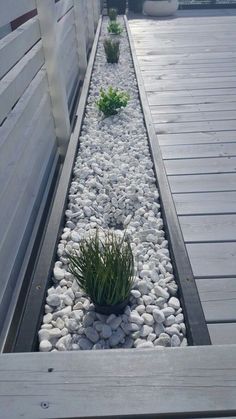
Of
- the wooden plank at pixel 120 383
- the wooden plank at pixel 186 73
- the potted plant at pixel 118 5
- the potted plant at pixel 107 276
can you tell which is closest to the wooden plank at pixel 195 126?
the wooden plank at pixel 186 73

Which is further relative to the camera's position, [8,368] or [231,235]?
[231,235]

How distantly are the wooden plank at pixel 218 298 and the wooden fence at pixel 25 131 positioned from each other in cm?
77

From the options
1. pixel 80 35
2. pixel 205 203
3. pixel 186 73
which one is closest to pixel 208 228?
pixel 205 203

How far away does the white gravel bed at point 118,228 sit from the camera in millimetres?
1364

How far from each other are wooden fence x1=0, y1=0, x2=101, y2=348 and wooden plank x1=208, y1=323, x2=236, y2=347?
772 millimetres

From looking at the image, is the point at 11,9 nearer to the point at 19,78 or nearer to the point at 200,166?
the point at 19,78

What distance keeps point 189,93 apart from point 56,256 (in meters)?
2.51

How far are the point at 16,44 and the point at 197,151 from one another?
1.36 metres

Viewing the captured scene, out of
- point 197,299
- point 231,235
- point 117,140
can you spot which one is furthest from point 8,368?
point 117,140

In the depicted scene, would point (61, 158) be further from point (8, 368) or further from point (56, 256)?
point (8, 368)

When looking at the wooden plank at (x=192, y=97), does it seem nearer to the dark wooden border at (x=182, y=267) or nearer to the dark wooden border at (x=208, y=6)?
the dark wooden border at (x=182, y=267)

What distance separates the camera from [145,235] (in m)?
1.83

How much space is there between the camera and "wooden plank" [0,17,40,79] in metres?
1.52

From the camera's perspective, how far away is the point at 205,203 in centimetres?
199
